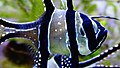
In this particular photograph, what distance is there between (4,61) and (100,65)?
52 centimetres

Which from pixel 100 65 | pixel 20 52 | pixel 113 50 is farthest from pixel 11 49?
pixel 113 50

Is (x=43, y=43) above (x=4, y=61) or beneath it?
above

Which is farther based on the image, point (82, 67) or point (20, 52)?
point (20, 52)

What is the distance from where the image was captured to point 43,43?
15.3 inches

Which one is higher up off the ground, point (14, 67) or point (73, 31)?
point (73, 31)

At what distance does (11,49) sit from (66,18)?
679mm

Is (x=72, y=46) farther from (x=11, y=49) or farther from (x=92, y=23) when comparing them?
(x=11, y=49)

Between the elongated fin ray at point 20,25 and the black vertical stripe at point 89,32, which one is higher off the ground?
the elongated fin ray at point 20,25

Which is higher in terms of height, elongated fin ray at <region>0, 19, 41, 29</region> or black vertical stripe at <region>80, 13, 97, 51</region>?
elongated fin ray at <region>0, 19, 41, 29</region>

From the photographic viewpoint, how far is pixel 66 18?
15.1 inches

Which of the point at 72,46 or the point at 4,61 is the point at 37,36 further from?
the point at 4,61

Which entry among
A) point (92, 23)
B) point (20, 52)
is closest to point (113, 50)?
point (92, 23)

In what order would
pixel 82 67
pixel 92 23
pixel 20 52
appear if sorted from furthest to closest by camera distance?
pixel 20 52, pixel 82 67, pixel 92 23

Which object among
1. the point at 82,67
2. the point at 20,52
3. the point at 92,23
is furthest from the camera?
the point at 20,52
